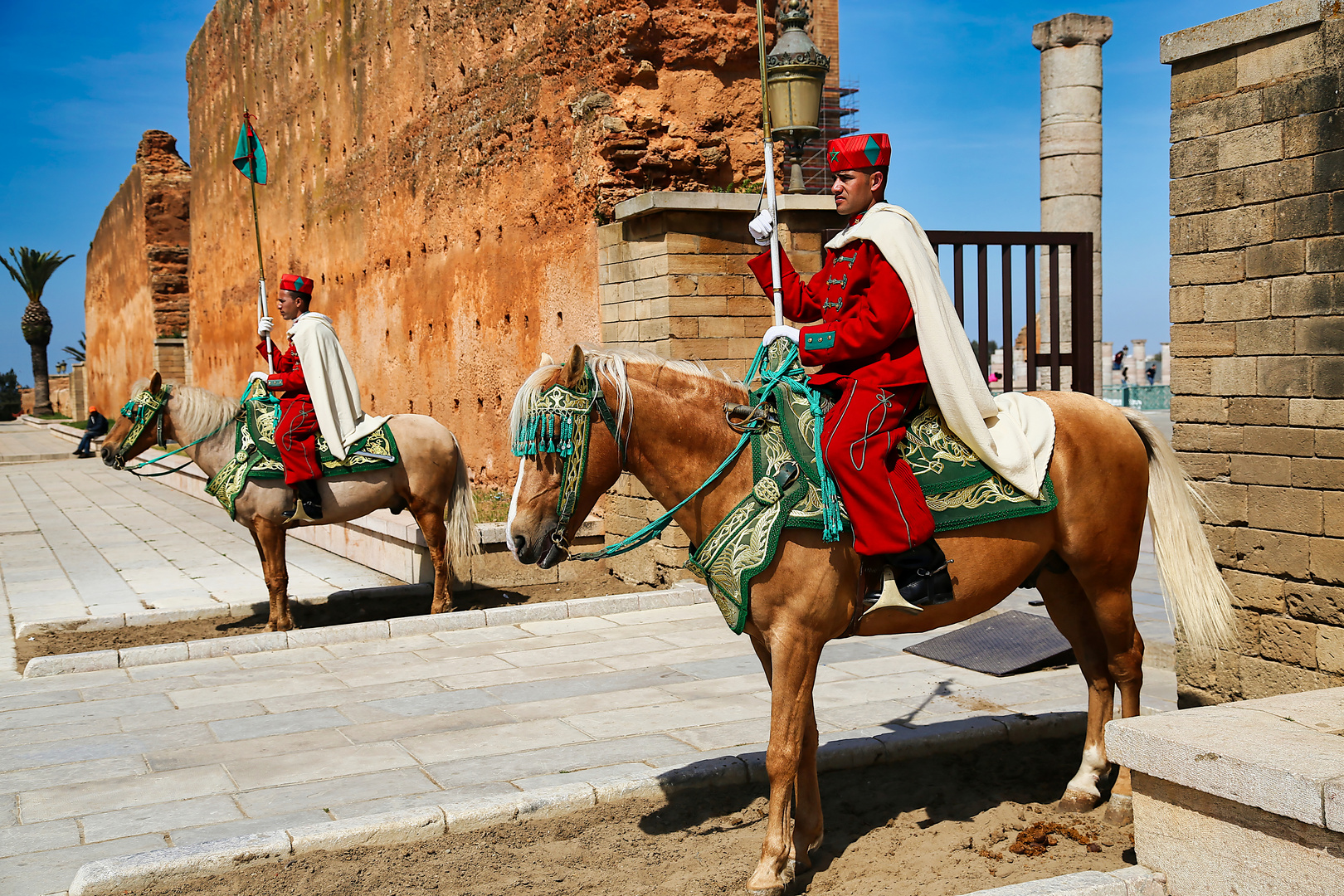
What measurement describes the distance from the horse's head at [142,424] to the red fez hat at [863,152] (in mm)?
5932

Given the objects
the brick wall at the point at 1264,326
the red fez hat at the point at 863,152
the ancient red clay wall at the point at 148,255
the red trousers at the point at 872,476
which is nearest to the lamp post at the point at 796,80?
the brick wall at the point at 1264,326

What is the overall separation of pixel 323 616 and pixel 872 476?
6.11 metres

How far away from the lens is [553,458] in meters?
3.43

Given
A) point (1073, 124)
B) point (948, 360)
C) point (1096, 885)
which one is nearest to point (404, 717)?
point (948, 360)

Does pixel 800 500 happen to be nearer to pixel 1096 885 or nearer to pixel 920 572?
pixel 920 572

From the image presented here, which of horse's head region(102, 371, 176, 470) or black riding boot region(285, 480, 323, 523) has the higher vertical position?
horse's head region(102, 371, 176, 470)

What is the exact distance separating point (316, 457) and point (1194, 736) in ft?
19.7

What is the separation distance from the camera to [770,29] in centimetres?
1078

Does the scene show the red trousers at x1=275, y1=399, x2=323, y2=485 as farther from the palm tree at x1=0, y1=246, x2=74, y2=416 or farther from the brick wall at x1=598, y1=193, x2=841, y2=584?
the palm tree at x1=0, y1=246, x2=74, y2=416

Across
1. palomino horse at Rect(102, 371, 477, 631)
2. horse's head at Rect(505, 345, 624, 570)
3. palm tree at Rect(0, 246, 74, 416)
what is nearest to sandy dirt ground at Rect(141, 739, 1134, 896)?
horse's head at Rect(505, 345, 624, 570)

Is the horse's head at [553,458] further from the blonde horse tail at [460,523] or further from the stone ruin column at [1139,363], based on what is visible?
the stone ruin column at [1139,363]

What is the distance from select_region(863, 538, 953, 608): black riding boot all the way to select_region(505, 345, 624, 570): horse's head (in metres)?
0.97

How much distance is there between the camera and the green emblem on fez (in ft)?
12.2

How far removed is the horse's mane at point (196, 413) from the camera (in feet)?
26.4
